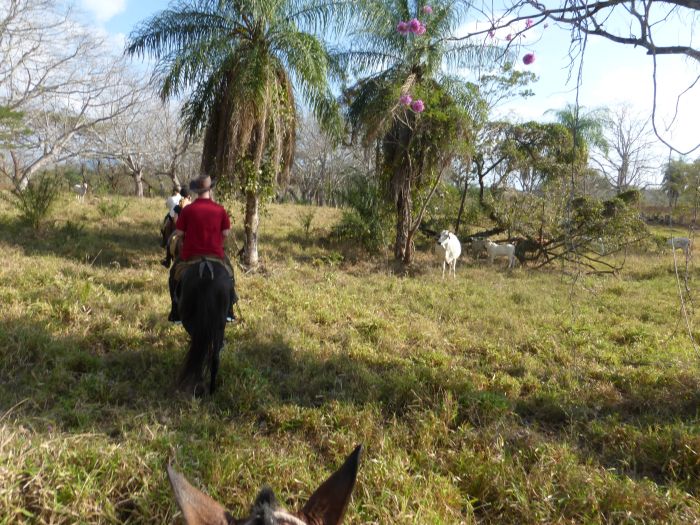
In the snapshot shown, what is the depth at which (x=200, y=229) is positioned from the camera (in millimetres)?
4625

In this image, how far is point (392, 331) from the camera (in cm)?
678

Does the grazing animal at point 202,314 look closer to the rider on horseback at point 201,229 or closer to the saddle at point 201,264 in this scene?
the saddle at point 201,264

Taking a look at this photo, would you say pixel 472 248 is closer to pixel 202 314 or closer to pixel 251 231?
pixel 251 231

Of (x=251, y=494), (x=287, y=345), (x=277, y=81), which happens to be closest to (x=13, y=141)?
(x=277, y=81)

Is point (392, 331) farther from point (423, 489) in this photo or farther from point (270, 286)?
point (423, 489)

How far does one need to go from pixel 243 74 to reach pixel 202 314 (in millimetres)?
5911

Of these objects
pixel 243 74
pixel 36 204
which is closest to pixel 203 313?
pixel 243 74

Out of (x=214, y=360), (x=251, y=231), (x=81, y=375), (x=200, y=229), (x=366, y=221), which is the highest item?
(x=366, y=221)

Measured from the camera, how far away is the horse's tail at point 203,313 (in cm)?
444

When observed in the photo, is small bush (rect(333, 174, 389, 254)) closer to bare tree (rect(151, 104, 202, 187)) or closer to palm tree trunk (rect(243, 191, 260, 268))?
palm tree trunk (rect(243, 191, 260, 268))

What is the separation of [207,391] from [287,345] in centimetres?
148

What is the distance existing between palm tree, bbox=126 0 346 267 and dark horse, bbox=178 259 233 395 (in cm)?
543

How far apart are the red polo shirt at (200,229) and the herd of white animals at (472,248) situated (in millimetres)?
7383

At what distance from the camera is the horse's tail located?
4.44 meters
